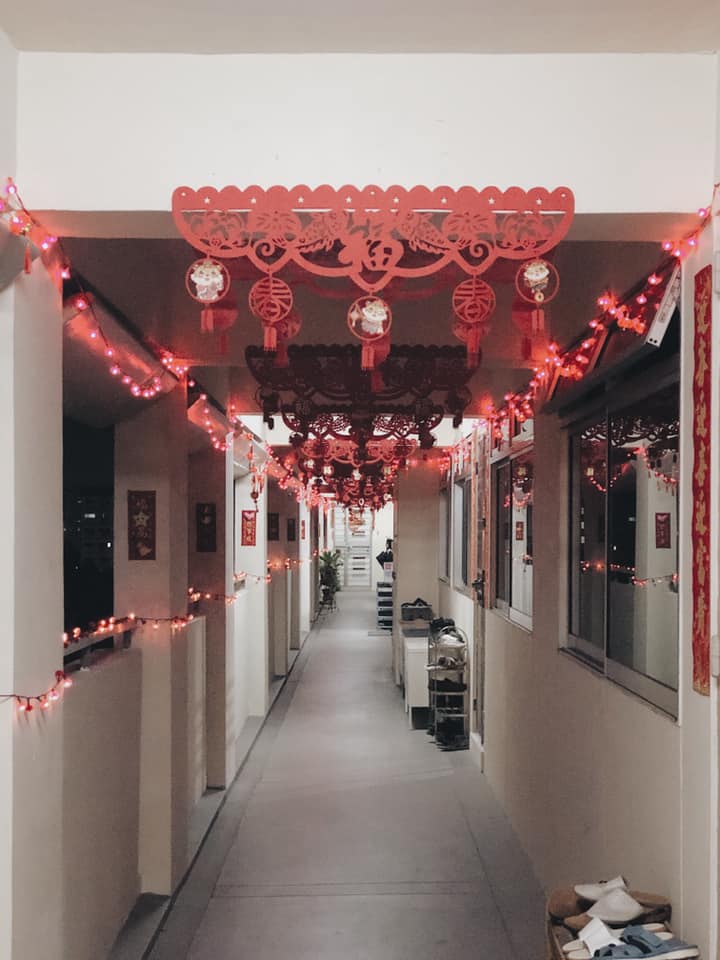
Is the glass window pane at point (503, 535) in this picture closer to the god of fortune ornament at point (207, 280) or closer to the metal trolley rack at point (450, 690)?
the metal trolley rack at point (450, 690)

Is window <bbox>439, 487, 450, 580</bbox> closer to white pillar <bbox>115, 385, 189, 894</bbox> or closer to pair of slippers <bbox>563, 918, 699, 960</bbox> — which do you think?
white pillar <bbox>115, 385, 189, 894</bbox>

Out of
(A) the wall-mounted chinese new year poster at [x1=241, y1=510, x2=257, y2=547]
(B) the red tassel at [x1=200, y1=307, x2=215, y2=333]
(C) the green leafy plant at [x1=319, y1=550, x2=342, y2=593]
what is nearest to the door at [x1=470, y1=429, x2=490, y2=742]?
(A) the wall-mounted chinese new year poster at [x1=241, y1=510, x2=257, y2=547]

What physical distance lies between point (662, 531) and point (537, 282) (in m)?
1.46

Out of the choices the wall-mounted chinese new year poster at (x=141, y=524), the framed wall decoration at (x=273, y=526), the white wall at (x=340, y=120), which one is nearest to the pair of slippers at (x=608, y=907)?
the white wall at (x=340, y=120)

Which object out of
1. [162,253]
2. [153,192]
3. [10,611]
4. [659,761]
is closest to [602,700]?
[659,761]

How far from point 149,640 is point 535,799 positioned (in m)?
2.34

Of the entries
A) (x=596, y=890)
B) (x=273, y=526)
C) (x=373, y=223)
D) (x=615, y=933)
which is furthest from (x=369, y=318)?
(x=273, y=526)

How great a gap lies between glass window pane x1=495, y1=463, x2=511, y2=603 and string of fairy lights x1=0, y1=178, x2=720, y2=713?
0.36 meters

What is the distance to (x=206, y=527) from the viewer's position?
22.2 ft

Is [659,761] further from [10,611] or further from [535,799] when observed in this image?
[535,799]

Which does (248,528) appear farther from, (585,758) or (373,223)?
(373,223)

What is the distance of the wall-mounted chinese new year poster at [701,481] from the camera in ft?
7.54

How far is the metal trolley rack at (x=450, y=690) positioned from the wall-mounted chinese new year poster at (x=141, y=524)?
4.08m
